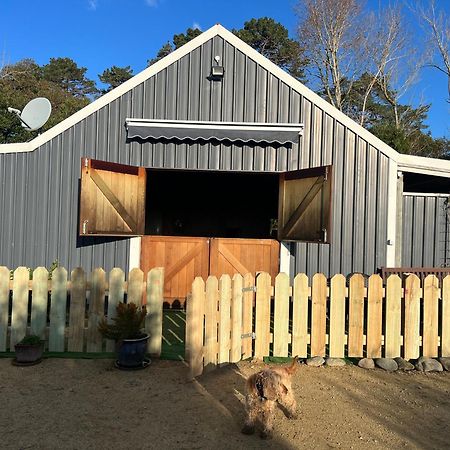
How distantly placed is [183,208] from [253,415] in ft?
32.7

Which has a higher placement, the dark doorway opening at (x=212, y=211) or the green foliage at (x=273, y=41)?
the green foliage at (x=273, y=41)

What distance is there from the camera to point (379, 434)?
3158mm

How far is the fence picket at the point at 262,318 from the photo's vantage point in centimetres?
462

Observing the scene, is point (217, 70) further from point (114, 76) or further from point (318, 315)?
point (114, 76)

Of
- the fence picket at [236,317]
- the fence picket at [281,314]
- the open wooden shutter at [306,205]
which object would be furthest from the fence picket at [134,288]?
the open wooden shutter at [306,205]

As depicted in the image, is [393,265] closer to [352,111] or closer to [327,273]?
[327,273]

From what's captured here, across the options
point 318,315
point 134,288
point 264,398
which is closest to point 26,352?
point 134,288

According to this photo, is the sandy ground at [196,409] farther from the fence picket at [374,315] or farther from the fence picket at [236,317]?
the fence picket at [374,315]

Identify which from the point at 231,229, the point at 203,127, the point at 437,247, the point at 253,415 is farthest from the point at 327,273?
the point at 231,229

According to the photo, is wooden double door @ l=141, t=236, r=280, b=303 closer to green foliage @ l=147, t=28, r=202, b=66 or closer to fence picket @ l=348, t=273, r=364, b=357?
fence picket @ l=348, t=273, r=364, b=357

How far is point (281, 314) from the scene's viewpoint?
4.65 meters

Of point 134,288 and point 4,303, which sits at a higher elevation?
point 134,288

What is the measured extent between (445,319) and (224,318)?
2408mm

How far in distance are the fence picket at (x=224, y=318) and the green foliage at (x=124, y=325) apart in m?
0.82
